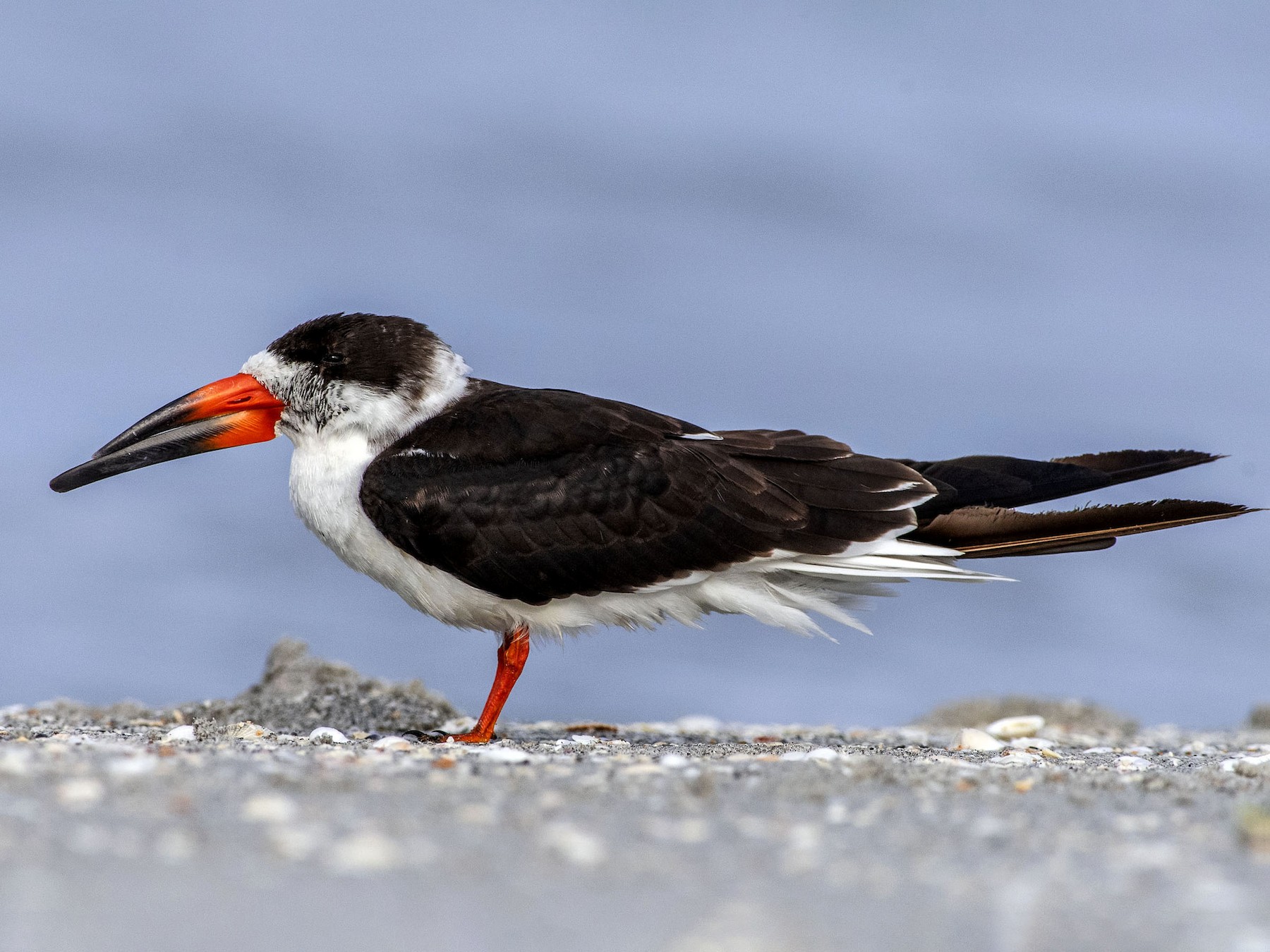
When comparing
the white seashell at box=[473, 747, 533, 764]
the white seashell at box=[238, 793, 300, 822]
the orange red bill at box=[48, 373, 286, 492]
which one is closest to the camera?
the white seashell at box=[238, 793, 300, 822]

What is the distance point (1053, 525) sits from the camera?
5.73 metres

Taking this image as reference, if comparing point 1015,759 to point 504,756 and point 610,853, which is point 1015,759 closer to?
point 504,756

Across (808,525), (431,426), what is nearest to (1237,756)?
(808,525)

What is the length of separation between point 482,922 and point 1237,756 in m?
4.58

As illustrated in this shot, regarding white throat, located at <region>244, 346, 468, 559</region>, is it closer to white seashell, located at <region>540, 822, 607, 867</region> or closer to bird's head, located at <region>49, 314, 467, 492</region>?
bird's head, located at <region>49, 314, 467, 492</region>

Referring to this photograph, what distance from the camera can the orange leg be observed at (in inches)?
236

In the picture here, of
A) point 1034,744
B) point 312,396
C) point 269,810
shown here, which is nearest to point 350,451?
point 312,396

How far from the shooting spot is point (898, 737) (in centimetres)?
709

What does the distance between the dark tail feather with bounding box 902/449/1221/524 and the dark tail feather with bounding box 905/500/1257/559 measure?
0.36ft

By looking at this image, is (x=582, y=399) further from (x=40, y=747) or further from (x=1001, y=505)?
(x=40, y=747)

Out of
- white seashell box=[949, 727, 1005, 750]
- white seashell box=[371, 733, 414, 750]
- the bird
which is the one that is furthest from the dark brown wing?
white seashell box=[949, 727, 1005, 750]

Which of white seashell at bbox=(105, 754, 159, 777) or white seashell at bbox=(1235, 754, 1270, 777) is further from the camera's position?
white seashell at bbox=(1235, 754, 1270, 777)

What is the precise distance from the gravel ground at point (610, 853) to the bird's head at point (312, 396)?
6.66ft

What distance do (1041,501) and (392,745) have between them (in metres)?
3.20
